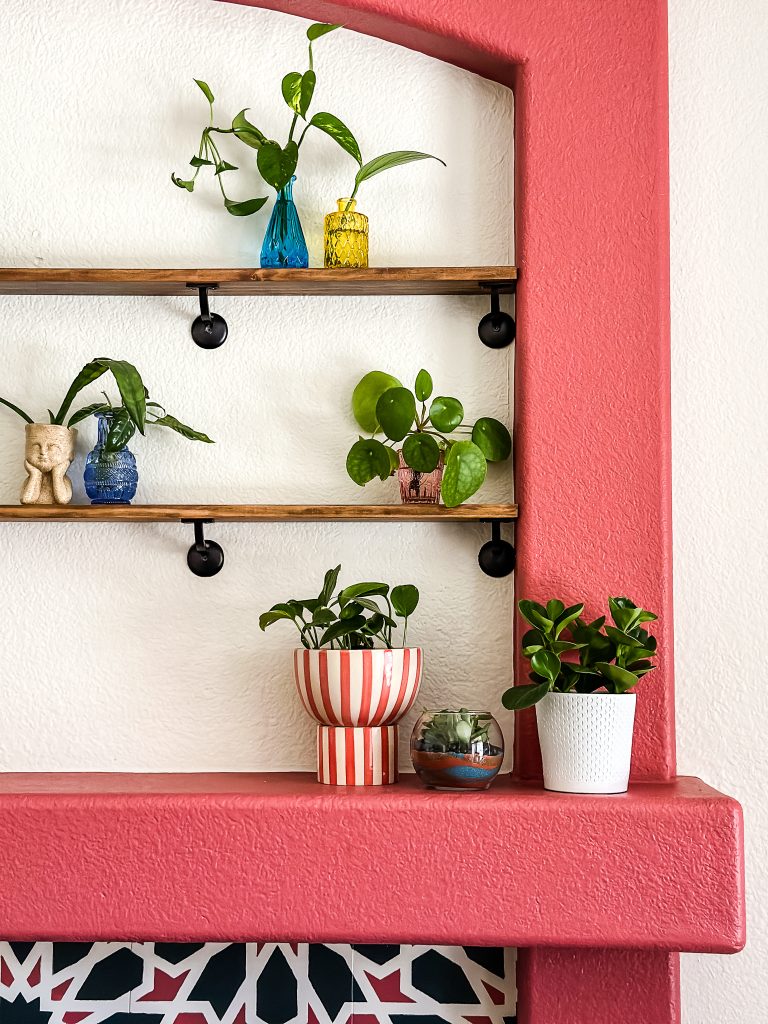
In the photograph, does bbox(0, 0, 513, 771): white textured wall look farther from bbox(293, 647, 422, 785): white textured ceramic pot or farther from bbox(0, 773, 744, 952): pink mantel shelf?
bbox(0, 773, 744, 952): pink mantel shelf

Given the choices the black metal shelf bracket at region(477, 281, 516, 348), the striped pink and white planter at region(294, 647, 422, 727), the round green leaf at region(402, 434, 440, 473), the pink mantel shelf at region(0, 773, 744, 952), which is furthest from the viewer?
the black metal shelf bracket at region(477, 281, 516, 348)

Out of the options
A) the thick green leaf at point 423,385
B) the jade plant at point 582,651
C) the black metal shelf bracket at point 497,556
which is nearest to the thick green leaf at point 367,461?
the thick green leaf at point 423,385

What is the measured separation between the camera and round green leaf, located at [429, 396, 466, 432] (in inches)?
Result: 64.5

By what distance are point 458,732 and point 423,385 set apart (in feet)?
1.80

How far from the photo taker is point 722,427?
173 centimetres

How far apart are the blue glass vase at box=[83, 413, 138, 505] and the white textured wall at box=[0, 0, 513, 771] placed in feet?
0.31

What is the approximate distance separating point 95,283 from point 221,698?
0.71m

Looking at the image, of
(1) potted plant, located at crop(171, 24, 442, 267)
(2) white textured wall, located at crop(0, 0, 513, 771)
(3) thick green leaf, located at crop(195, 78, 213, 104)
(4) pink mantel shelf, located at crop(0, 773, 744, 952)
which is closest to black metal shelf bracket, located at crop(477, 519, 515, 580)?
(2) white textured wall, located at crop(0, 0, 513, 771)

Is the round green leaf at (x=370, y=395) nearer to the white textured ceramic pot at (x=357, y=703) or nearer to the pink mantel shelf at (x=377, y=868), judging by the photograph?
the white textured ceramic pot at (x=357, y=703)

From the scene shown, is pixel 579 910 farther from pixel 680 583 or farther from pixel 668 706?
pixel 680 583

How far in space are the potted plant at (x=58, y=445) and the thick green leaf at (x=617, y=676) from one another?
0.78m

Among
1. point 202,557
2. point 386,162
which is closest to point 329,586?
point 202,557

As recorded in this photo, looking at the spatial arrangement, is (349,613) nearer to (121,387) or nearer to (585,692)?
(585,692)

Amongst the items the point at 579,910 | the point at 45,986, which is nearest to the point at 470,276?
the point at 579,910
